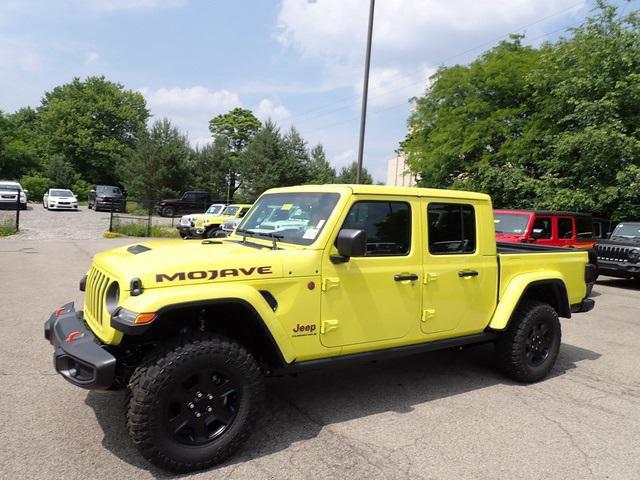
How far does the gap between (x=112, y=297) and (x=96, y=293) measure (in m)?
0.30

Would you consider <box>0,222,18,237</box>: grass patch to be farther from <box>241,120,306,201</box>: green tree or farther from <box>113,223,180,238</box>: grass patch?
<box>241,120,306,201</box>: green tree

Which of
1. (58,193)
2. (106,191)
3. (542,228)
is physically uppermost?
(106,191)

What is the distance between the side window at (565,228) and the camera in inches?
426

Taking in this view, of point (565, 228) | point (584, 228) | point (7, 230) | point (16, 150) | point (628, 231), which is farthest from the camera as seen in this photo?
point (16, 150)

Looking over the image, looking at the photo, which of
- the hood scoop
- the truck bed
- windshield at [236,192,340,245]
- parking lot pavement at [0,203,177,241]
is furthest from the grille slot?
parking lot pavement at [0,203,177,241]

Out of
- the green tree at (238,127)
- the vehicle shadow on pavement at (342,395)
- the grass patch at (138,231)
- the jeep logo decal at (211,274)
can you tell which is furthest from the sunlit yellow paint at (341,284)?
the green tree at (238,127)

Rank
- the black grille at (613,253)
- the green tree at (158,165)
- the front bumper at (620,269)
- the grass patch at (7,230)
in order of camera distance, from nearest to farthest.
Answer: the front bumper at (620,269)
the black grille at (613,253)
the grass patch at (7,230)
the green tree at (158,165)

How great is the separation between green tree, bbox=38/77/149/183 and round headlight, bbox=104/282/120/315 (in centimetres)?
5210

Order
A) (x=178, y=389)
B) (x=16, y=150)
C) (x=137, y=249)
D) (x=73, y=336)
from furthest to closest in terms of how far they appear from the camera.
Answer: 1. (x=16, y=150)
2. (x=137, y=249)
3. (x=73, y=336)
4. (x=178, y=389)

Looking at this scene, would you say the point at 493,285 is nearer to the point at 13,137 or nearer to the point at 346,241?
the point at 346,241

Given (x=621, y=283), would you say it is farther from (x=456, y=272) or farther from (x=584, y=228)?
(x=456, y=272)

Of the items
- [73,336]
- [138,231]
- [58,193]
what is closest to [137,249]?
[73,336]

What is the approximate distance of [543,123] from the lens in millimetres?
18906

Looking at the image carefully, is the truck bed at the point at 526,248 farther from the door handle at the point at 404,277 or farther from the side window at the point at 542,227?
the side window at the point at 542,227
